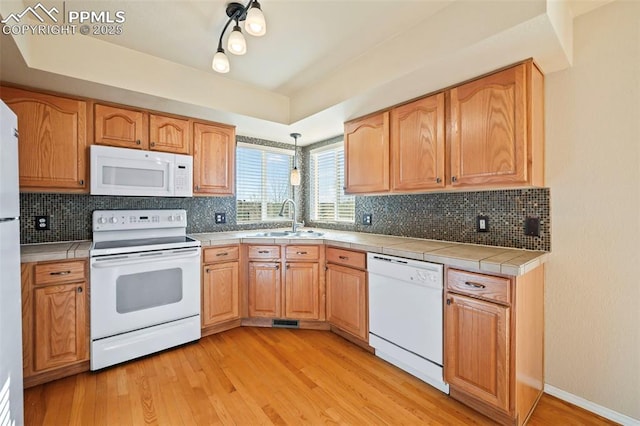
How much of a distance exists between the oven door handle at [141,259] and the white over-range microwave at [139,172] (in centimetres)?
56

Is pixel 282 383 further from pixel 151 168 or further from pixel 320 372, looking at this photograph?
pixel 151 168

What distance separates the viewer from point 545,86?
1.83 m

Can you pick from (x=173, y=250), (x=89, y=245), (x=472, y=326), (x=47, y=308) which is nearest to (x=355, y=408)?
(x=472, y=326)

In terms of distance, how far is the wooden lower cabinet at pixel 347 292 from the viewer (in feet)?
7.73

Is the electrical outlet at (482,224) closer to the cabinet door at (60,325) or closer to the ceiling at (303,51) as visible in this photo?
the ceiling at (303,51)

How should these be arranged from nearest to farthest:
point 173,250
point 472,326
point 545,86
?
point 472,326, point 545,86, point 173,250

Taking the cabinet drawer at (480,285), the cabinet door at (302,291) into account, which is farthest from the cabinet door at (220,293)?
the cabinet drawer at (480,285)

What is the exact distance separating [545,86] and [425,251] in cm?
134

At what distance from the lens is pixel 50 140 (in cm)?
208

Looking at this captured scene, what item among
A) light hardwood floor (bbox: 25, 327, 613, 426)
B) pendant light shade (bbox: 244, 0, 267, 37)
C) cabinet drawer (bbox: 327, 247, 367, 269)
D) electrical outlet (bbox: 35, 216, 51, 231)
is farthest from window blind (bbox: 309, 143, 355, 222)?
electrical outlet (bbox: 35, 216, 51, 231)

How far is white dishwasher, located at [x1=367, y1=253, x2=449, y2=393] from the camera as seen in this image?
1844mm

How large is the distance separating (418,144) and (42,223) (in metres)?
3.11

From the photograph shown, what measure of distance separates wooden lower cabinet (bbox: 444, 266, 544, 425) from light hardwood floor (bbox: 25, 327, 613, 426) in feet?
0.44

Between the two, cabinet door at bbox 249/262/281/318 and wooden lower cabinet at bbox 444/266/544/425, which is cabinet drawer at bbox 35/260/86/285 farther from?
wooden lower cabinet at bbox 444/266/544/425
